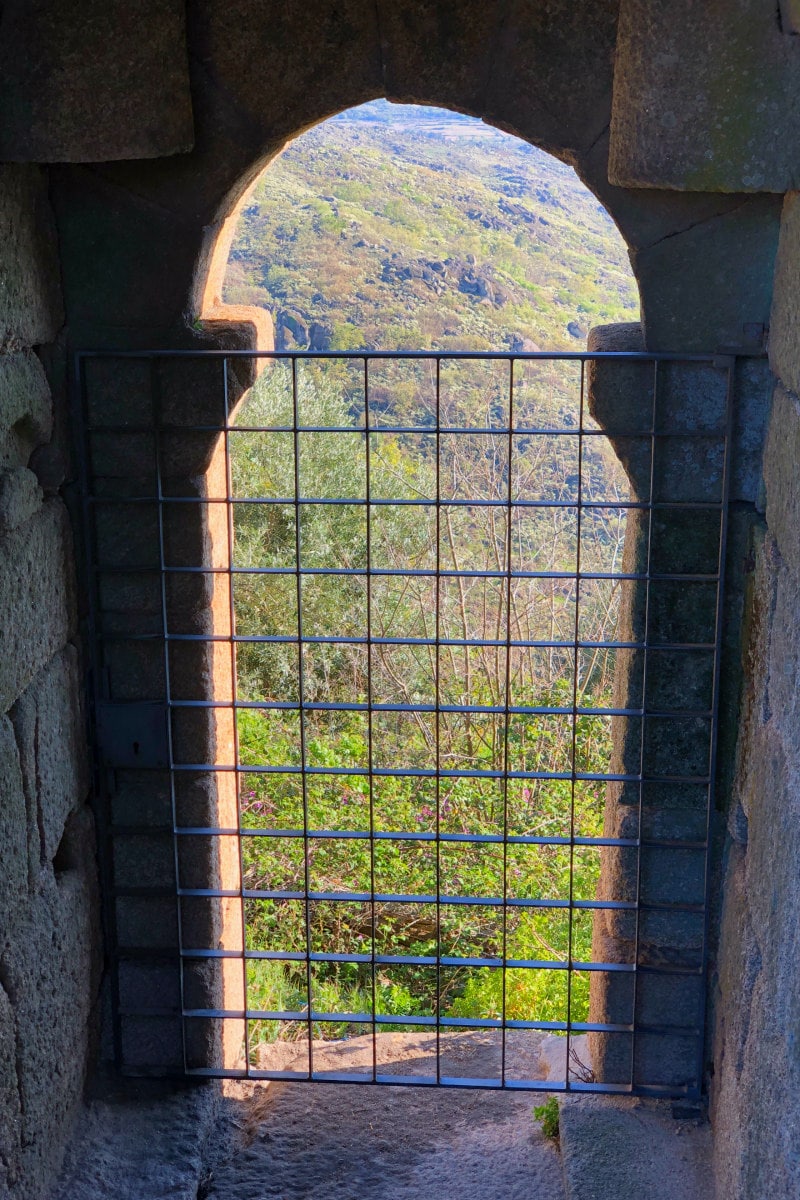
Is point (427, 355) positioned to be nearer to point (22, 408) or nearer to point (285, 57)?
point (285, 57)

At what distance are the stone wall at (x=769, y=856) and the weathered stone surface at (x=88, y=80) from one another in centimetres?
138

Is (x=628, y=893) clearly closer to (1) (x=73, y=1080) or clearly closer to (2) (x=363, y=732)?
(1) (x=73, y=1080)

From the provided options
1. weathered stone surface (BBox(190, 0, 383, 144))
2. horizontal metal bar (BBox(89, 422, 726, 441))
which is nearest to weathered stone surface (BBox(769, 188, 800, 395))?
horizontal metal bar (BBox(89, 422, 726, 441))

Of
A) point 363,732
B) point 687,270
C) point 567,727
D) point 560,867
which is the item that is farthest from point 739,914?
point 363,732

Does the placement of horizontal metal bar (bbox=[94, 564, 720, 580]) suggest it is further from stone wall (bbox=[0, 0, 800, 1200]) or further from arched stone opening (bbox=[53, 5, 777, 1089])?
arched stone opening (bbox=[53, 5, 777, 1089])

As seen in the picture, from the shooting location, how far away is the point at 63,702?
2.99 metres

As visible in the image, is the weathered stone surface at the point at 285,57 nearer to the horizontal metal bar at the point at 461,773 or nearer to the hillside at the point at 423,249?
the horizontal metal bar at the point at 461,773

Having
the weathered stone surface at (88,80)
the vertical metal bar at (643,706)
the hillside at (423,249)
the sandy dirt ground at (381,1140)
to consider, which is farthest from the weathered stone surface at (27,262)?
the hillside at (423,249)

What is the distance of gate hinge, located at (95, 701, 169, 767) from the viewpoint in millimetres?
3154

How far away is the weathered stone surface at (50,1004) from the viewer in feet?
8.82

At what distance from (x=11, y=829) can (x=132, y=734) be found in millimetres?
587

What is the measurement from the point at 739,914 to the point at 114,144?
2.22 m

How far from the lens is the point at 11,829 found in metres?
2.61

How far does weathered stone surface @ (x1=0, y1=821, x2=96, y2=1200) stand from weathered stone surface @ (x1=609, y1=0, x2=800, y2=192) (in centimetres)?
212
